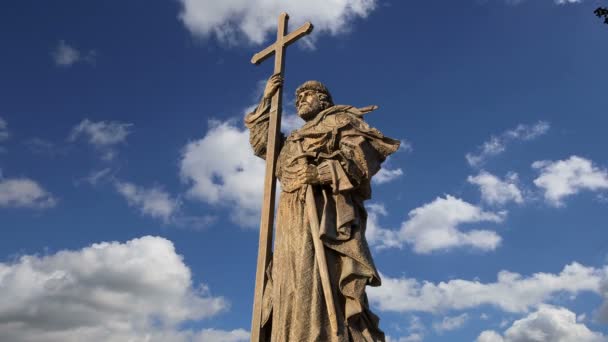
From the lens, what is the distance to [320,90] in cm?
985

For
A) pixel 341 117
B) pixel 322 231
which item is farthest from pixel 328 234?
pixel 341 117

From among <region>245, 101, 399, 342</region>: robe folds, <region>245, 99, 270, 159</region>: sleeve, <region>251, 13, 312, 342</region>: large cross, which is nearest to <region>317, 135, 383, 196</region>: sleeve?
<region>245, 101, 399, 342</region>: robe folds

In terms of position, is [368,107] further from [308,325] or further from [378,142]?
[308,325]

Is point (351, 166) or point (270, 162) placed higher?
point (270, 162)

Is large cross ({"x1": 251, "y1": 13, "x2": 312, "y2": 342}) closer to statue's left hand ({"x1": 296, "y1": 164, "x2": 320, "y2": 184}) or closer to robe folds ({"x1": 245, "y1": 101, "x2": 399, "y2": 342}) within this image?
robe folds ({"x1": 245, "y1": 101, "x2": 399, "y2": 342})

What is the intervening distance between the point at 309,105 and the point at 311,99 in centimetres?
10

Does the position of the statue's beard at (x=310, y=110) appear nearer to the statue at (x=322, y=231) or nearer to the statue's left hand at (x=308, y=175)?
the statue at (x=322, y=231)

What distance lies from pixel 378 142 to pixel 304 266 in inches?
76.9

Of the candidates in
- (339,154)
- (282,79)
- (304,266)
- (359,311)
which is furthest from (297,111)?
(359,311)

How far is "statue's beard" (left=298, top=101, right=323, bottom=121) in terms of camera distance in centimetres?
973

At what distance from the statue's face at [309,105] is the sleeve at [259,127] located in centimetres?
55

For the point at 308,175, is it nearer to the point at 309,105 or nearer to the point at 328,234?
the point at 328,234

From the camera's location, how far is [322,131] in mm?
9234

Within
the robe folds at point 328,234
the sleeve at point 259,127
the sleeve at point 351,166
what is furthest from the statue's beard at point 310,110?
the sleeve at point 351,166
